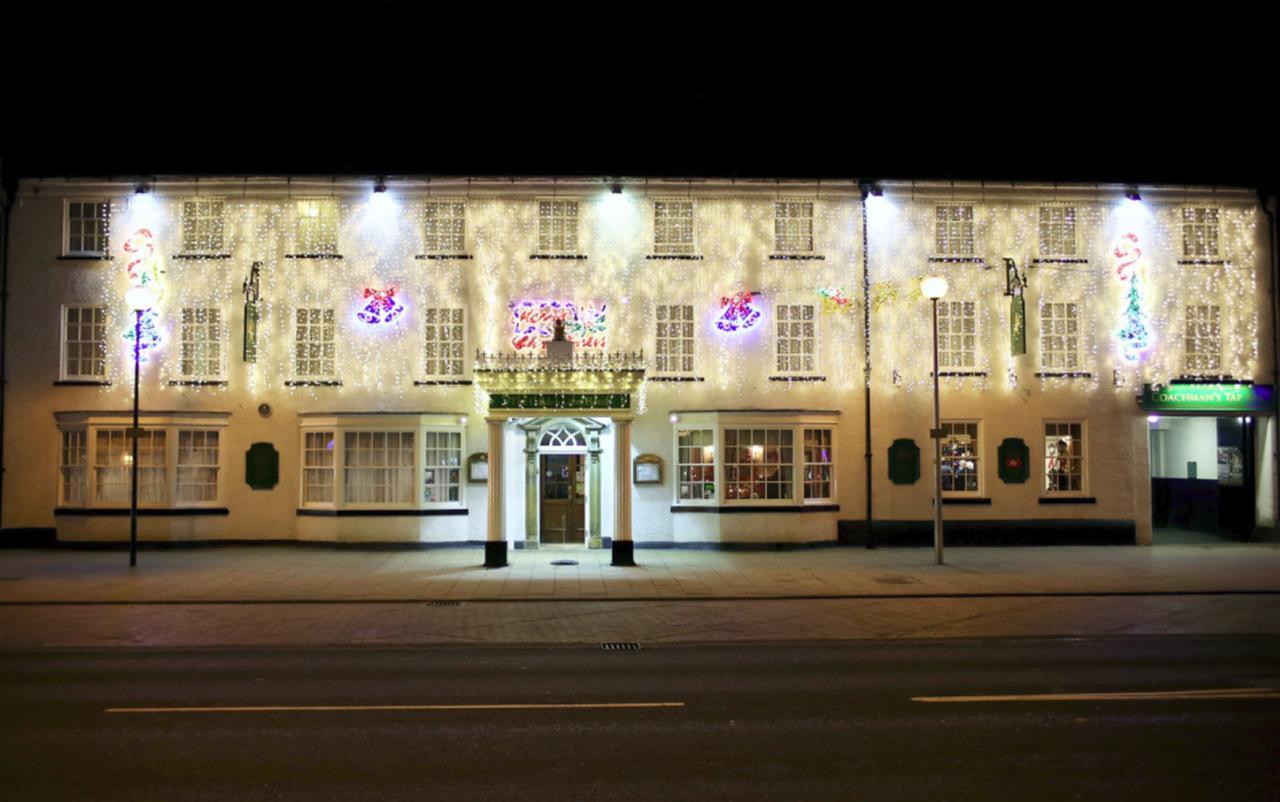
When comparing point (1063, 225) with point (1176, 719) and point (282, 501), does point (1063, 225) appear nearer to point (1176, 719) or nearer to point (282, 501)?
point (1176, 719)

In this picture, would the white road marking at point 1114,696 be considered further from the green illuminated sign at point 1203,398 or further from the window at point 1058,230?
the window at point 1058,230

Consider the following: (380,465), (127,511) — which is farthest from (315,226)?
(127,511)

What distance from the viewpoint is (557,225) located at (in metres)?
23.0

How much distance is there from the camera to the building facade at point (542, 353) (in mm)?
22641

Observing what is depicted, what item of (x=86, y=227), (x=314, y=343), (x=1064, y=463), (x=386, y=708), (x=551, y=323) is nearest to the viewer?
(x=386, y=708)

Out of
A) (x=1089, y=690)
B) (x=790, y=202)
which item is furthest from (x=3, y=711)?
(x=790, y=202)

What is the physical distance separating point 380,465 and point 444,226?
613 centimetres

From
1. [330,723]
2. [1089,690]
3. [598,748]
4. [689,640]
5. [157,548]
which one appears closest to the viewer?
[598,748]

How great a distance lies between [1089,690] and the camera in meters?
9.43

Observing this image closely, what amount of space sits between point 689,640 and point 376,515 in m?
12.1

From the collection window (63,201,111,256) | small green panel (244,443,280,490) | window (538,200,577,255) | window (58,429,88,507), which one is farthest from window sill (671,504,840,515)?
window (63,201,111,256)

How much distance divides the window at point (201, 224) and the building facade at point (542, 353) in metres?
0.06

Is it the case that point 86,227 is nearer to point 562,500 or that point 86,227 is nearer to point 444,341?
point 444,341

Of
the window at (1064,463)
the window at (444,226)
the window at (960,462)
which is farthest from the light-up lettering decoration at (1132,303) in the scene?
the window at (444,226)
